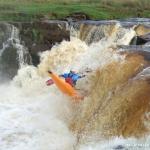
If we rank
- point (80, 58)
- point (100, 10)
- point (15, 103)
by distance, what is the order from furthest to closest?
point (100, 10)
point (80, 58)
point (15, 103)

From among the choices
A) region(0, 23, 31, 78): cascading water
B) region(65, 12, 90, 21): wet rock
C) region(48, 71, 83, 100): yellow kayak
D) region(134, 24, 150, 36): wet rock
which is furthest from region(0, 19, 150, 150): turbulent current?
region(65, 12, 90, 21): wet rock

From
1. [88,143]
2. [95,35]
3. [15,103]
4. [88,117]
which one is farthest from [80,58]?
[88,143]

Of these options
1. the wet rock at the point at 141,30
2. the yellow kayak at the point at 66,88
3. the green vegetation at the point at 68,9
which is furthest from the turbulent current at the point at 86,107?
the green vegetation at the point at 68,9

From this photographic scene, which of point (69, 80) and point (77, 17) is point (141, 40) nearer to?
point (69, 80)

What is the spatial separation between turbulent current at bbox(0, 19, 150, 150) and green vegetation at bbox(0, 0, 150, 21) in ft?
15.2

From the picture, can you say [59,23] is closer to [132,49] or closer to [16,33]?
[16,33]

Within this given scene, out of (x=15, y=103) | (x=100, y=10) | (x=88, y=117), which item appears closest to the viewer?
(x=88, y=117)

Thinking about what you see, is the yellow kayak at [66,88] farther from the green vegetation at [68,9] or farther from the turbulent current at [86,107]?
the green vegetation at [68,9]

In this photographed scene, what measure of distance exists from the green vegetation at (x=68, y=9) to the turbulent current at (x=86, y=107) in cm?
465

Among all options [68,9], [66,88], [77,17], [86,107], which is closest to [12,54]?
[66,88]

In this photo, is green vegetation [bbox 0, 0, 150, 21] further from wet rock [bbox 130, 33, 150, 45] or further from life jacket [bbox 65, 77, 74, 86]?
life jacket [bbox 65, 77, 74, 86]

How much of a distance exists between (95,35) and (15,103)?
17.6 feet

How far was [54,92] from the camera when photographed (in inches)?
558

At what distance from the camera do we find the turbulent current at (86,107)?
1009 centimetres
